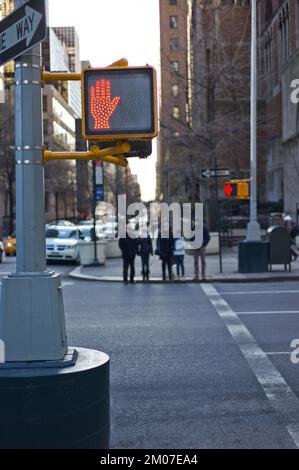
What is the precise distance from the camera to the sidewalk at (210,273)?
67.4ft

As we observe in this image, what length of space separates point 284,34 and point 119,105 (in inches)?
1828

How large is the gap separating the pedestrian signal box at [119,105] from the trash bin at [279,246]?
17.3m

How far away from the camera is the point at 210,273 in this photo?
2256 cm

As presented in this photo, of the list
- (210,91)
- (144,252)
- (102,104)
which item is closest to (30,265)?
(102,104)

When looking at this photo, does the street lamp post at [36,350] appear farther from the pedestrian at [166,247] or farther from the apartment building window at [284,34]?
the apartment building window at [284,34]

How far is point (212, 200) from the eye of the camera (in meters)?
38.4

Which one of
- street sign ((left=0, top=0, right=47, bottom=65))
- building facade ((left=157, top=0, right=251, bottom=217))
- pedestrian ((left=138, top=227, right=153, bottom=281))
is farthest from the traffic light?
street sign ((left=0, top=0, right=47, bottom=65))

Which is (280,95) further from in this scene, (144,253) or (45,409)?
(45,409)

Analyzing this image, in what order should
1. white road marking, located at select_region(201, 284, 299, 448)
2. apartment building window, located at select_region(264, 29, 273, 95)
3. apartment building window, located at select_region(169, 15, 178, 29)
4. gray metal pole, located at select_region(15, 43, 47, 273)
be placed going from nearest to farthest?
gray metal pole, located at select_region(15, 43, 47, 273) < white road marking, located at select_region(201, 284, 299, 448) < apartment building window, located at select_region(264, 29, 273, 95) < apartment building window, located at select_region(169, 15, 178, 29)

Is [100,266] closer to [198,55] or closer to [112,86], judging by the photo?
[198,55]

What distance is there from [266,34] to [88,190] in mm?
24263

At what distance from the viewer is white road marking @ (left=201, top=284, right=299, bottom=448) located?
22.6 feet

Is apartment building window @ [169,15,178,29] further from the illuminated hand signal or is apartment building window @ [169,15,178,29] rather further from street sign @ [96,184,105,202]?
the illuminated hand signal

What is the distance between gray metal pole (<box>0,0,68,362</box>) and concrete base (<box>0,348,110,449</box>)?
0.78 feet
